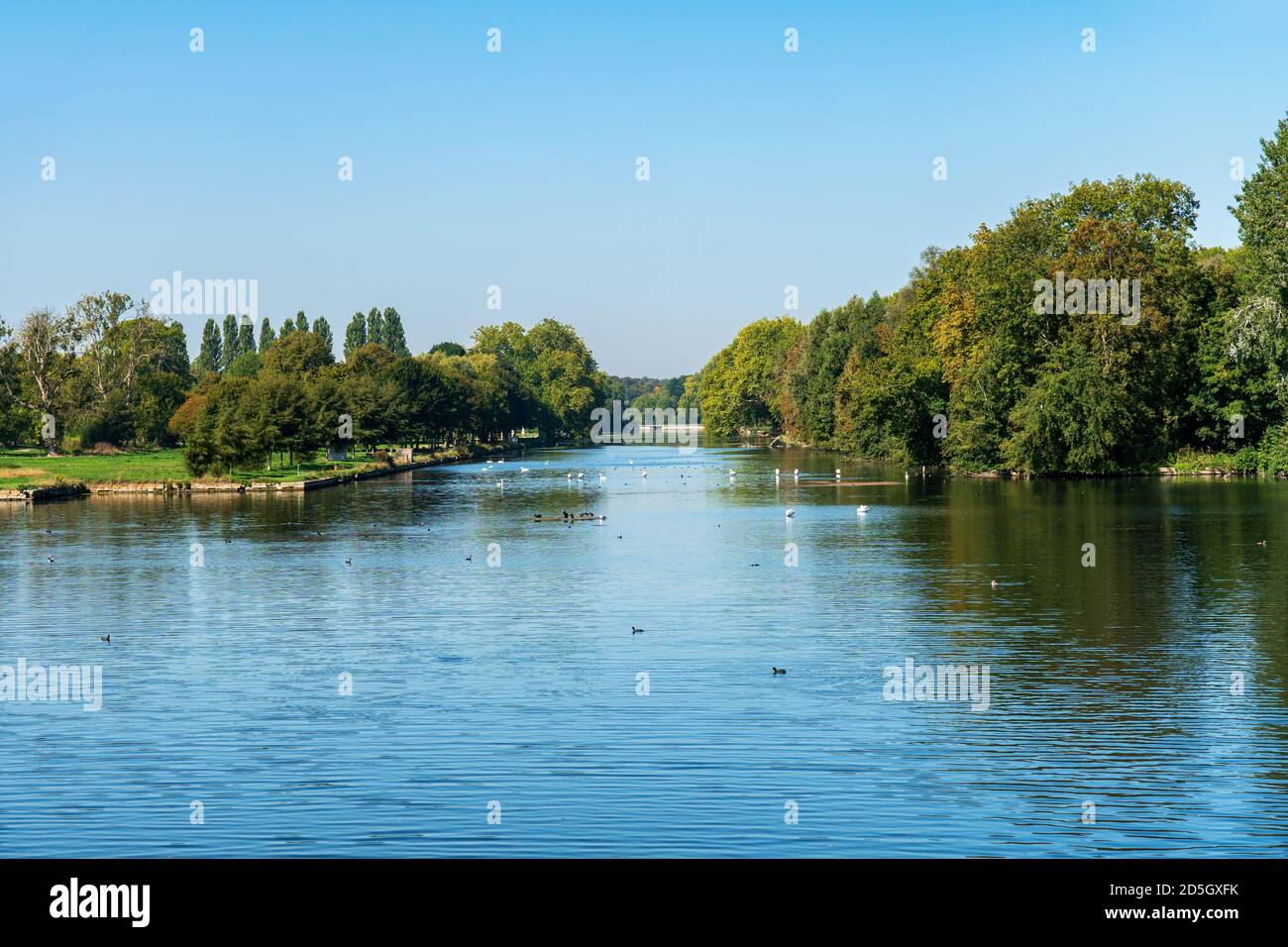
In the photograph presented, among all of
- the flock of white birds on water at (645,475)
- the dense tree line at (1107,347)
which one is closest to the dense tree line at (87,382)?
the flock of white birds on water at (645,475)

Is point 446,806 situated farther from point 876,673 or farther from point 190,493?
point 190,493

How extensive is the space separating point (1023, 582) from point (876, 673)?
638 inches

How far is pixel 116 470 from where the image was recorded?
11969 centimetres

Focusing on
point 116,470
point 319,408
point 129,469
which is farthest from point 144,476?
point 319,408

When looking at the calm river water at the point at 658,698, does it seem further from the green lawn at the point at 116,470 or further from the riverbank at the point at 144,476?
the green lawn at the point at 116,470

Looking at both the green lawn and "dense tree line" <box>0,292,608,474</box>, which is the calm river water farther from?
"dense tree line" <box>0,292,608,474</box>

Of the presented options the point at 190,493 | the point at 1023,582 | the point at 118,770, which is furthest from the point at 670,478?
the point at 118,770

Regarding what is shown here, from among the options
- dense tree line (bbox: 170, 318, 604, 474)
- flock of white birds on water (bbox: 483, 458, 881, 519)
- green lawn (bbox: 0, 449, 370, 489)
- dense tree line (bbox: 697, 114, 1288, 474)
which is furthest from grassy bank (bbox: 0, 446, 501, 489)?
dense tree line (bbox: 697, 114, 1288, 474)

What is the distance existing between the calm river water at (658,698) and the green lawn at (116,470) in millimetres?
44888

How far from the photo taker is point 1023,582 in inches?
1719

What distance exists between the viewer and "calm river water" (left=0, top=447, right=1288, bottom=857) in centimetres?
1858

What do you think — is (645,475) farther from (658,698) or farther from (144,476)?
(658,698)

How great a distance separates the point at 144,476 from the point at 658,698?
90116mm

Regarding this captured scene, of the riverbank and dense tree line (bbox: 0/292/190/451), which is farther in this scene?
dense tree line (bbox: 0/292/190/451)
